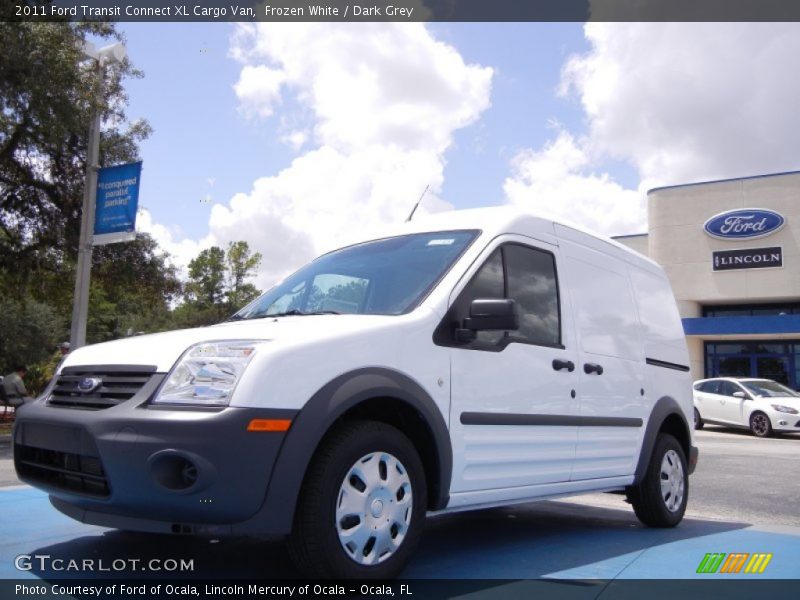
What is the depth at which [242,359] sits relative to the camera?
10.5ft

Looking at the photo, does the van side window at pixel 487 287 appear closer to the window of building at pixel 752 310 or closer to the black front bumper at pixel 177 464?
the black front bumper at pixel 177 464

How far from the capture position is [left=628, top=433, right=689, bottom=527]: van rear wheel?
18.6 ft

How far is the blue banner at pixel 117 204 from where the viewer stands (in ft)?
47.0

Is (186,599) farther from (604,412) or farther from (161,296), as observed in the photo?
(161,296)

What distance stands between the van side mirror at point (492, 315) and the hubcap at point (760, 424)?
15.9 metres

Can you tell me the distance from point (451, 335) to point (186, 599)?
1747mm

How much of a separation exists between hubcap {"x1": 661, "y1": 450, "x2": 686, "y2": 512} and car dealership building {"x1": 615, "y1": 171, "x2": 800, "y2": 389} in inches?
1142

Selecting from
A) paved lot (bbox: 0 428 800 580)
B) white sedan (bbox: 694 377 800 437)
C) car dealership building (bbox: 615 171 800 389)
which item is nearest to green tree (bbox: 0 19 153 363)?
paved lot (bbox: 0 428 800 580)

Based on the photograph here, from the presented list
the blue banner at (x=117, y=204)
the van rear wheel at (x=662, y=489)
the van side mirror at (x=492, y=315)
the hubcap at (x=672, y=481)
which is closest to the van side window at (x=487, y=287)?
the van side mirror at (x=492, y=315)

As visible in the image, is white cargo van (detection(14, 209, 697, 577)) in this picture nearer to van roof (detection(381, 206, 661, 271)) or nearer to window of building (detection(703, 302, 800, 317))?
van roof (detection(381, 206, 661, 271))

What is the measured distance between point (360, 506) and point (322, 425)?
16.5 inches

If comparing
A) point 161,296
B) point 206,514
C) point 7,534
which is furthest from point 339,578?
point 161,296

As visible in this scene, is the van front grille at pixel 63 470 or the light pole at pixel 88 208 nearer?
the van front grille at pixel 63 470

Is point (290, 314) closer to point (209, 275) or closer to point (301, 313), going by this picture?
point (301, 313)
